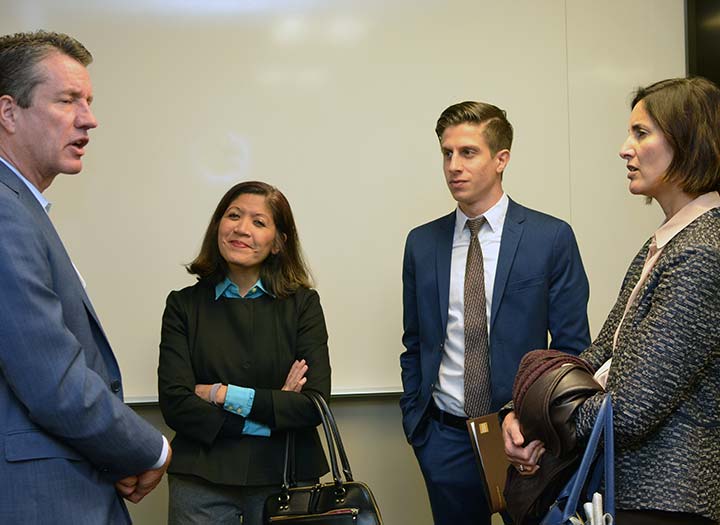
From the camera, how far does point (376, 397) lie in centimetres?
357

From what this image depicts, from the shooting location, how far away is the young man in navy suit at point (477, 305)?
272 cm

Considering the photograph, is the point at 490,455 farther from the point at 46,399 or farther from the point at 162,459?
the point at 46,399

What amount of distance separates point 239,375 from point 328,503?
20.6 inches

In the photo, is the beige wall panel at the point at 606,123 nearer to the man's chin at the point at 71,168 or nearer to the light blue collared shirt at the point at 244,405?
the light blue collared shirt at the point at 244,405

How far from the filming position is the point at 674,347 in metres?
1.67

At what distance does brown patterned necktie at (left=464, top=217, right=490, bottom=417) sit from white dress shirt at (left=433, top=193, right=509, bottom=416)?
0.02m

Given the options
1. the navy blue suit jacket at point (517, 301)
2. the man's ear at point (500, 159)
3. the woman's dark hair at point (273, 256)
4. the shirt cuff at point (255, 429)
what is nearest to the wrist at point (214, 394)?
the shirt cuff at point (255, 429)

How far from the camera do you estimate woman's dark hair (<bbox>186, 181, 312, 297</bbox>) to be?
2855 millimetres

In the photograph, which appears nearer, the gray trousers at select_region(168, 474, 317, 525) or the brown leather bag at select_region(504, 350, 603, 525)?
the brown leather bag at select_region(504, 350, 603, 525)

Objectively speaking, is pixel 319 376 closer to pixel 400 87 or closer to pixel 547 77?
pixel 400 87

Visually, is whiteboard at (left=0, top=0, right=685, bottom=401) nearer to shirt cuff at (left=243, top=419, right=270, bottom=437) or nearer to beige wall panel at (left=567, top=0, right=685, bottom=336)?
beige wall panel at (left=567, top=0, right=685, bottom=336)

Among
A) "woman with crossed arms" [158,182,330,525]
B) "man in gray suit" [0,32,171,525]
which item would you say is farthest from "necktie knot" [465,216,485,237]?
"man in gray suit" [0,32,171,525]

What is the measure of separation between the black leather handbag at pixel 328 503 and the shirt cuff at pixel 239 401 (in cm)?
20

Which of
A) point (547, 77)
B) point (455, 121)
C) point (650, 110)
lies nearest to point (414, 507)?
point (455, 121)
